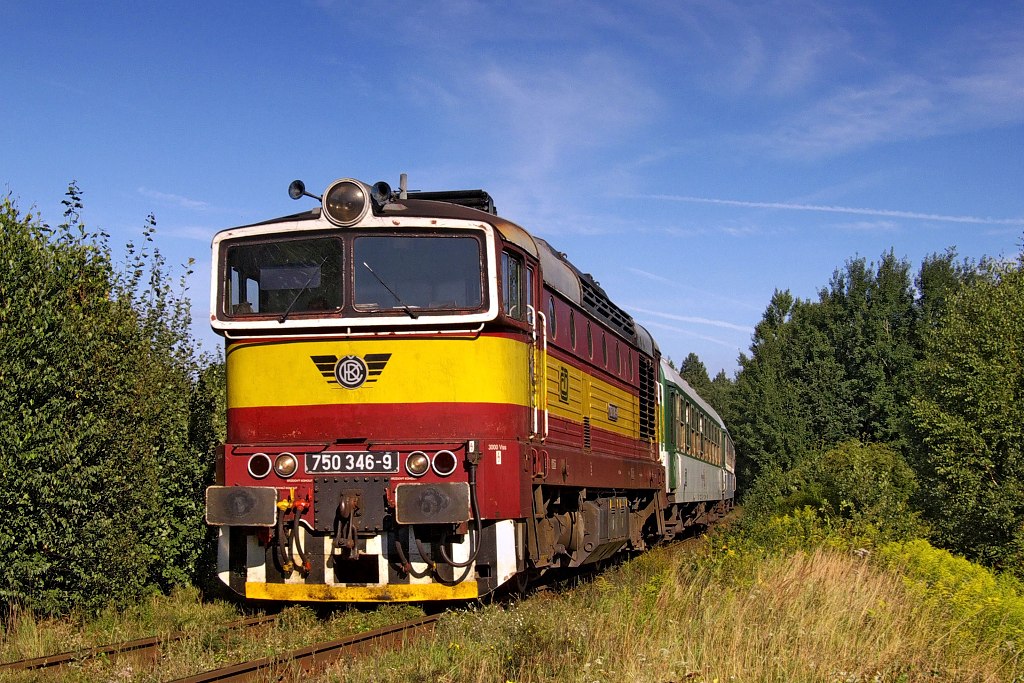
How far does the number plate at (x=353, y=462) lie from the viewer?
8.80 m

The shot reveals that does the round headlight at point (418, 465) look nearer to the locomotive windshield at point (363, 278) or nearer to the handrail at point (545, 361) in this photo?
the locomotive windshield at point (363, 278)

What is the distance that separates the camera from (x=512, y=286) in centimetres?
936

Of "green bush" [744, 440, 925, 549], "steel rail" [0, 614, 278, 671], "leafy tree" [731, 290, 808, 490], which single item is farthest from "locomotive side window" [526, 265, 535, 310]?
"leafy tree" [731, 290, 808, 490]

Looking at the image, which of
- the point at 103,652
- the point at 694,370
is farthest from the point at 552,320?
the point at 694,370

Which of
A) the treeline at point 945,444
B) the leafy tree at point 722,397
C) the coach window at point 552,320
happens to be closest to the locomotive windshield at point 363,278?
the coach window at point 552,320

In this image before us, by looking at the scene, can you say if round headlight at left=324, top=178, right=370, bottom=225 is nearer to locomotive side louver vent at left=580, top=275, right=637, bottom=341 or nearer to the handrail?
the handrail

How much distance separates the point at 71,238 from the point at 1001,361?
18120mm

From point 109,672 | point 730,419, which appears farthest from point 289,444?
point 730,419

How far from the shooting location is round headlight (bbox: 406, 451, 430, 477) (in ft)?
28.7

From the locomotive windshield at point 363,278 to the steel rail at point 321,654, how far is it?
2629 millimetres

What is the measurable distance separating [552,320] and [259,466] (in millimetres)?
3306

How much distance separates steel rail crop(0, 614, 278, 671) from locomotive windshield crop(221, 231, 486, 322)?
109 inches

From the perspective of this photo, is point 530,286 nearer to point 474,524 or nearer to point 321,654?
point 474,524

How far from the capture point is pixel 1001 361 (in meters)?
21.3
